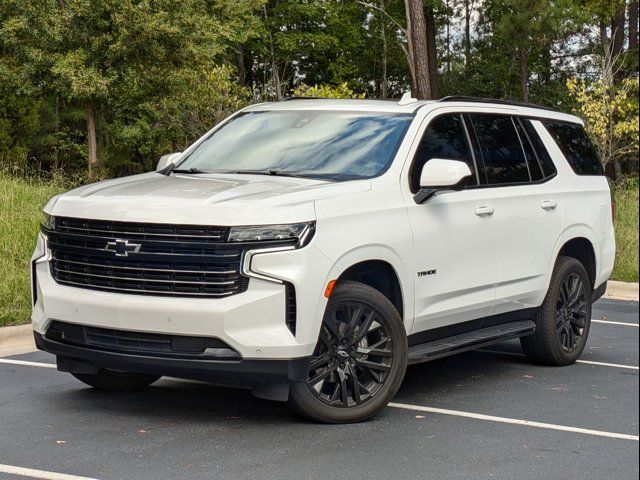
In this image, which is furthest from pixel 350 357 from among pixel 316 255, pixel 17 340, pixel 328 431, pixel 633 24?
pixel 633 24

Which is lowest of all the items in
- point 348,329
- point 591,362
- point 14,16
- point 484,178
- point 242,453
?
point 591,362

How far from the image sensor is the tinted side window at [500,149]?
8.05 meters

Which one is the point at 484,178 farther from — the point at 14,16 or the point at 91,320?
the point at 14,16

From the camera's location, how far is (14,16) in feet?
73.3

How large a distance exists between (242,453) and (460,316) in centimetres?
218

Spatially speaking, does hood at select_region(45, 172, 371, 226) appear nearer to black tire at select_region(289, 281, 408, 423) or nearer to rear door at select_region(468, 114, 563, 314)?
black tire at select_region(289, 281, 408, 423)

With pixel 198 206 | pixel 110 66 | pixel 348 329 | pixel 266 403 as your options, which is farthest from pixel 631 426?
pixel 110 66

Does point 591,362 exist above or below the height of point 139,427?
below

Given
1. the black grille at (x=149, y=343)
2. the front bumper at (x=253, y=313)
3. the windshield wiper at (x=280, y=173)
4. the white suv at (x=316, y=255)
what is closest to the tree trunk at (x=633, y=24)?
the white suv at (x=316, y=255)

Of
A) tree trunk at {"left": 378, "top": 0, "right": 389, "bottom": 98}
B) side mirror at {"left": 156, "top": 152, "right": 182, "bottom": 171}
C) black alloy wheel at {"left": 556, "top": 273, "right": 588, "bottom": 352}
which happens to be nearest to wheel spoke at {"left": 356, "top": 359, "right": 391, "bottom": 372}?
side mirror at {"left": 156, "top": 152, "right": 182, "bottom": 171}

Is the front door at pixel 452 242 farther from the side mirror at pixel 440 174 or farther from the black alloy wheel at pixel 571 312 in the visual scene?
the black alloy wheel at pixel 571 312

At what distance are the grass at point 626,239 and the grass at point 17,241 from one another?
7.79 m

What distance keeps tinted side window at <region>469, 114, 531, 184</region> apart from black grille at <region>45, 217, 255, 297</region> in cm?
266

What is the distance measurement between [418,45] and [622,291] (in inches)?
483
